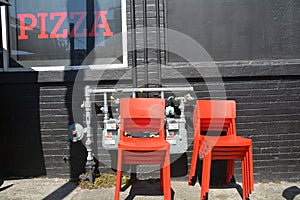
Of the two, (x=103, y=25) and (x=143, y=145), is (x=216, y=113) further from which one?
(x=103, y=25)

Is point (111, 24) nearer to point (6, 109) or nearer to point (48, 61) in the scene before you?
point (48, 61)

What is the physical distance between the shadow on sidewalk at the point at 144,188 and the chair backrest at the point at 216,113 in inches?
32.0

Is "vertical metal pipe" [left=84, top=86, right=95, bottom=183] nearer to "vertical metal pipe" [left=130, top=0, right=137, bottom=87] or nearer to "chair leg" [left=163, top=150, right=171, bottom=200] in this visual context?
"vertical metal pipe" [left=130, top=0, right=137, bottom=87]

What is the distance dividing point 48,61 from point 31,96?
47 cm

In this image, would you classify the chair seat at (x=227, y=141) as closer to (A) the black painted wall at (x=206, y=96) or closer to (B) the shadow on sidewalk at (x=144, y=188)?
(A) the black painted wall at (x=206, y=96)

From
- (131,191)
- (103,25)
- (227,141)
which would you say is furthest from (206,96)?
(103,25)

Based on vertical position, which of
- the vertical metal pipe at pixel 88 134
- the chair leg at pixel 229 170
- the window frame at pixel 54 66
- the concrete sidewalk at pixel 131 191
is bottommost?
the concrete sidewalk at pixel 131 191

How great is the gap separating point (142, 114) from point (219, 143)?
863 millimetres

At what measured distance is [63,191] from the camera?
3371 millimetres

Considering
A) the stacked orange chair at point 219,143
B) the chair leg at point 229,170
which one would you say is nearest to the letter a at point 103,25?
the stacked orange chair at point 219,143

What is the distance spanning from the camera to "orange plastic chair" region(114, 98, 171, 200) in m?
2.81

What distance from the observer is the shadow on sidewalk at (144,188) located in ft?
10.8

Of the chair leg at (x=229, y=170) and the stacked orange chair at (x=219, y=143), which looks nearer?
the stacked orange chair at (x=219, y=143)

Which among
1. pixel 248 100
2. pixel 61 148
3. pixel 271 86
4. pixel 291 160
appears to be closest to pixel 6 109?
pixel 61 148
